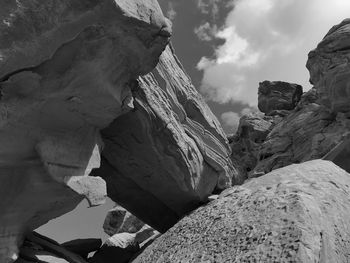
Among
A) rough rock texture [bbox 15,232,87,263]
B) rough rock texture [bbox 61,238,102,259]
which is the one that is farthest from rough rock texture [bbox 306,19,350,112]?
rough rock texture [bbox 15,232,87,263]

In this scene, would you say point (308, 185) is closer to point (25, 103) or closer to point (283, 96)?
point (25, 103)

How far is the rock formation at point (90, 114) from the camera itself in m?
8.23

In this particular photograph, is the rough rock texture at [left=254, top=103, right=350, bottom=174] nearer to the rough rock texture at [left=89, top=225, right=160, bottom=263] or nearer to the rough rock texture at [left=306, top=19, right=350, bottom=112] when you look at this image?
the rough rock texture at [left=306, top=19, right=350, bottom=112]

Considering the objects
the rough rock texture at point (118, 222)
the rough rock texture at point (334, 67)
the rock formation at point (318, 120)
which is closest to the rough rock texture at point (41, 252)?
the rough rock texture at point (118, 222)

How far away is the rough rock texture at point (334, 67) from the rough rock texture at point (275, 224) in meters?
20.7

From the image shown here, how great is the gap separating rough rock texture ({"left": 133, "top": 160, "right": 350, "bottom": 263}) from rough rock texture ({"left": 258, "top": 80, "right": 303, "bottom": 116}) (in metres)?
37.5

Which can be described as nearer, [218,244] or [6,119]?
[218,244]

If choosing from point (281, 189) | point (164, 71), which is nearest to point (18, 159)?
point (164, 71)

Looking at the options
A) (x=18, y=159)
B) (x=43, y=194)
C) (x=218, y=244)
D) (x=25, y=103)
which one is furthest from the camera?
(x=43, y=194)

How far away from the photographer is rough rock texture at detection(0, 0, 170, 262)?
318 inches

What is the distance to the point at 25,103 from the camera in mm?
8922

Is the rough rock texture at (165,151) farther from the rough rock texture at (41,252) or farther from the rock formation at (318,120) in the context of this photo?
the rock formation at (318,120)

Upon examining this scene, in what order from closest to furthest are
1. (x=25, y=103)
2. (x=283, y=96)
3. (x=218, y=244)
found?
(x=218, y=244) < (x=25, y=103) < (x=283, y=96)

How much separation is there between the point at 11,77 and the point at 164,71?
15.7 feet
